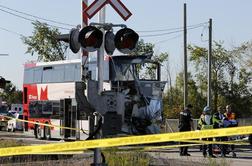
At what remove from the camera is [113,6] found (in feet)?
30.1

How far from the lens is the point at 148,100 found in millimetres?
24844

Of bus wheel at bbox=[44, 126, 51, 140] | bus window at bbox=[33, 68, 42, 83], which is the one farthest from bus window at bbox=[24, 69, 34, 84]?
bus wheel at bbox=[44, 126, 51, 140]

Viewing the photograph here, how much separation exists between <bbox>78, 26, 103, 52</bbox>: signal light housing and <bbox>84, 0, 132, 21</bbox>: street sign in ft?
2.04

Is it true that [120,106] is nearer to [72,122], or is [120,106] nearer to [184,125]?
[184,125]

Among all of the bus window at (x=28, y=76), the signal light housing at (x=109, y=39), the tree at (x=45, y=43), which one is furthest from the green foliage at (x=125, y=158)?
the tree at (x=45, y=43)

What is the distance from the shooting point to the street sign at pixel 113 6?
8.87 m

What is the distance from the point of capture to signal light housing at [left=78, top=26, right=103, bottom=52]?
27.3 feet

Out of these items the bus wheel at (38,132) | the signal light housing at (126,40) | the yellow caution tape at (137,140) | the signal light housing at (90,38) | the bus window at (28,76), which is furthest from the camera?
the bus window at (28,76)

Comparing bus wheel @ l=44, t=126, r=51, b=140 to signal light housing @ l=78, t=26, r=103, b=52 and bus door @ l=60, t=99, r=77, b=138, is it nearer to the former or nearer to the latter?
bus door @ l=60, t=99, r=77, b=138

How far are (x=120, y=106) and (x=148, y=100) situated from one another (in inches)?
649

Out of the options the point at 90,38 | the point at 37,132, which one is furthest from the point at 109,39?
the point at 37,132

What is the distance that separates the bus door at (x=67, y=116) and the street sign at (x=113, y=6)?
16.1m

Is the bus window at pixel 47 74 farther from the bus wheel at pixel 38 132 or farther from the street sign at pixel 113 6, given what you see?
the street sign at pixel 113 6

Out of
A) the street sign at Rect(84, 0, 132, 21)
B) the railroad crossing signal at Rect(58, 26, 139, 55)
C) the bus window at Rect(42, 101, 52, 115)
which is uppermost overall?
the street sign at Rect(84, 0, 132, 21)
